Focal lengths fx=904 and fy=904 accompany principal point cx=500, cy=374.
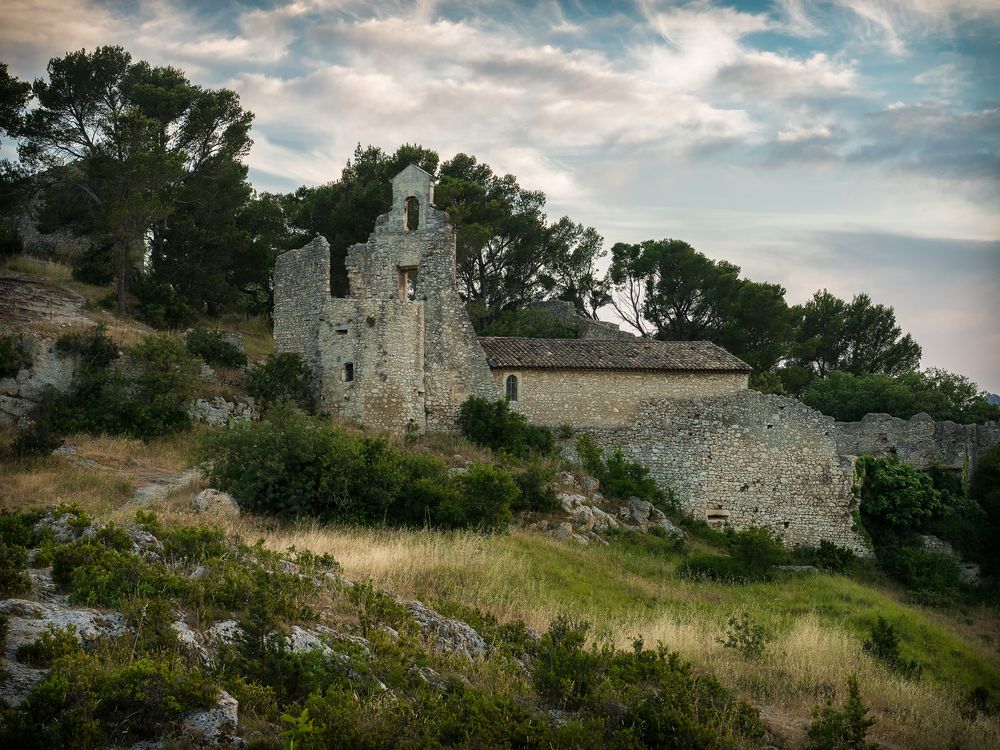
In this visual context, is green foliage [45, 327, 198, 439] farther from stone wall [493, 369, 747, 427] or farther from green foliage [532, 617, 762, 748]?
green foliage [532, 617, 762, 748]

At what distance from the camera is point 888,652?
53.5ft

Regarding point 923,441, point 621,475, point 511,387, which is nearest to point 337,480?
point 511,387

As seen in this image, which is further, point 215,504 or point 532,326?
point 532,326

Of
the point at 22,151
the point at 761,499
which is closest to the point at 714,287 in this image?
the point at 761,499

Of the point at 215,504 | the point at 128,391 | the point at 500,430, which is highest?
the point at 128,391

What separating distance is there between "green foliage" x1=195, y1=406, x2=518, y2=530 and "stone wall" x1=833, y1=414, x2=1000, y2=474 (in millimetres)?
16257

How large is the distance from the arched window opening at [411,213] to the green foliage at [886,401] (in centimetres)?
2036

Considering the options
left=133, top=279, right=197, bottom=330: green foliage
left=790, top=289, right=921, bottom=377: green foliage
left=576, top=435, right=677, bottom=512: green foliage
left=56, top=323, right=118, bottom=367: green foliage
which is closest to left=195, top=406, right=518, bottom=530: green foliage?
left=56, top=323, right=118, bottom=367: green foliage

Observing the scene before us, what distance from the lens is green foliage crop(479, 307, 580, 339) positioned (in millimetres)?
36969

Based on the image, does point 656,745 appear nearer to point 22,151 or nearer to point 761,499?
point 761,499

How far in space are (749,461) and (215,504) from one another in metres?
17.9

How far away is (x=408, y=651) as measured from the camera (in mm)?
10188

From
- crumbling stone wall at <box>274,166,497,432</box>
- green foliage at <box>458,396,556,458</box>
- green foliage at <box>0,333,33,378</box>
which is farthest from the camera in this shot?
green foliage at <box>458,396,556,458</box>

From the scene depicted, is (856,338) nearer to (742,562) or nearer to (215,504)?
(742,562)
